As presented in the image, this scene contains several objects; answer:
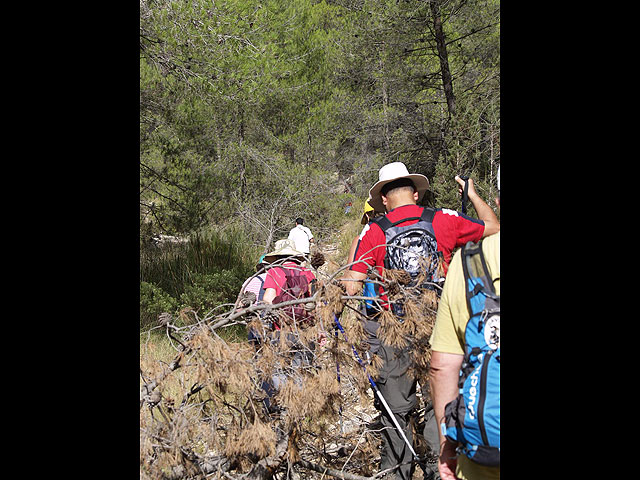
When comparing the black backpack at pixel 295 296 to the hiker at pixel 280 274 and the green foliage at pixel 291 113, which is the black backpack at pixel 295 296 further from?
the green foliage at pixel 291 113

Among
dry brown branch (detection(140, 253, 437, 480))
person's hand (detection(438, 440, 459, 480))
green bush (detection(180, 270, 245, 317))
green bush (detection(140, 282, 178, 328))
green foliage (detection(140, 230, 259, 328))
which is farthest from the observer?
green bush (detection(180, 270, 245, 317))

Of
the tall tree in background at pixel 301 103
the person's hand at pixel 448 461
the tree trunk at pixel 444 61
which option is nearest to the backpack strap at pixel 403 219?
the person's hand at pixel 448 461

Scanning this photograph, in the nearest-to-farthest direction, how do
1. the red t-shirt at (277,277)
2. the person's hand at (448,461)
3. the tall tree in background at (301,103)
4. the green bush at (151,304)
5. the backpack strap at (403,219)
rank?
1. the person's hand at (448,461)
2. the backpack strap at (403,219)
3. the red t-shirt at (277,277)
4. the green bush at (151,304)
5. the tall tree in background at (301,103)

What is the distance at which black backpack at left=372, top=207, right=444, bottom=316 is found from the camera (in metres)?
2.58

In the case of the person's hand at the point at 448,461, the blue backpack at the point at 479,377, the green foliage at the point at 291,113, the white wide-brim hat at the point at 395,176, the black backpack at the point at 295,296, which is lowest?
the person's hand at the point at 448,461

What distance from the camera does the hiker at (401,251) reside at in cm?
261

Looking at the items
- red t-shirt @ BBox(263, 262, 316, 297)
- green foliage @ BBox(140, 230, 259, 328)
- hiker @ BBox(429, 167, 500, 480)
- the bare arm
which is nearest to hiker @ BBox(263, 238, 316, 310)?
red t-shirt @ BBox(263, 262, 316, 297)

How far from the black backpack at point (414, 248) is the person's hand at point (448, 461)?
1050mm

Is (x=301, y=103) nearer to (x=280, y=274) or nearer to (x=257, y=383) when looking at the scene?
(x=280, y=274)

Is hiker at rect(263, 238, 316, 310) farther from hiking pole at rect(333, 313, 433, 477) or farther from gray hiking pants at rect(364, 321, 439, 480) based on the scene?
gray hiking pants at rect(364, 321, 439, 480)

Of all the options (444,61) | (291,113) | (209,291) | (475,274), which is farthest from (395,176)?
(291,113)
